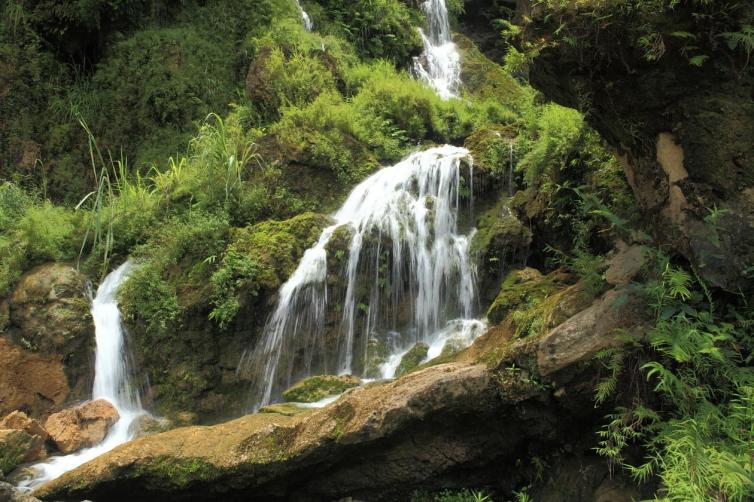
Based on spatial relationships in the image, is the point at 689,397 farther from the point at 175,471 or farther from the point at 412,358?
the point at 175,471

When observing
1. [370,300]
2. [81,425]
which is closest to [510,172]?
[370,300]

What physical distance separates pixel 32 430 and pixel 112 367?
58.5 inches

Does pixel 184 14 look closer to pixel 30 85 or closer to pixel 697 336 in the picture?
pixel 30 85

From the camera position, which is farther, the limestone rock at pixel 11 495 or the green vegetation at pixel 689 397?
the limestone rock at pixel 11 495

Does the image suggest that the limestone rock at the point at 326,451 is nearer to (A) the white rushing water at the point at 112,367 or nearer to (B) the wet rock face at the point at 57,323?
(A) the white rushing water at the point at 112,367

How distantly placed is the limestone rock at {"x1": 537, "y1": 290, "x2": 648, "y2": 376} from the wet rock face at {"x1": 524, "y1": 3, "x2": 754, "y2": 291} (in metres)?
0.52

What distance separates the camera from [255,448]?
4781 millimetres

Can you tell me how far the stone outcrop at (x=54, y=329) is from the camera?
812 centimetres

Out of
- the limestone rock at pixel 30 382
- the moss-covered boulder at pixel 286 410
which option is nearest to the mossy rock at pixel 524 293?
the moss-covered boulder at pixel 286 410

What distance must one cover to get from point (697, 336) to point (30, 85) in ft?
47.6

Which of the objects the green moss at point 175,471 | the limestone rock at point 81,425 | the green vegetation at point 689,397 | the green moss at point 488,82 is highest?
the green moss at point 488,82

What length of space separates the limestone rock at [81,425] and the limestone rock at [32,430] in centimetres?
16

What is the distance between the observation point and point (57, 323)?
27.2ft

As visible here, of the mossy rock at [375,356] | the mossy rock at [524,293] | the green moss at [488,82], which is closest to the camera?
the mossy rock at [524,293]
